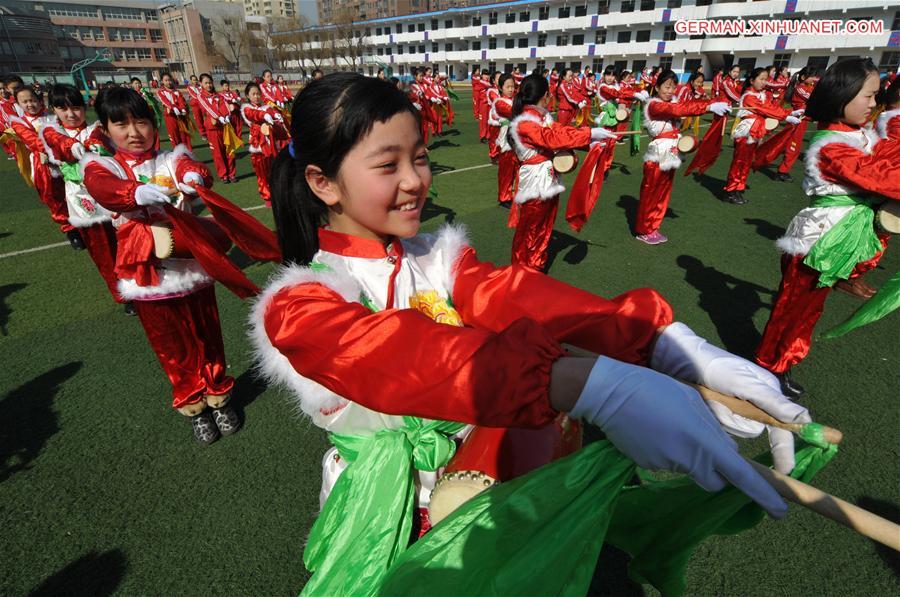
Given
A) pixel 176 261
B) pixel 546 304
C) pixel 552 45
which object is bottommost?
pixel 176 261

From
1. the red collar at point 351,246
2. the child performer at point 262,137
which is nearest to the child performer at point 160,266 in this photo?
the red collar at point 351,246

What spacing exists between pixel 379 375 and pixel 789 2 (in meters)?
48.9

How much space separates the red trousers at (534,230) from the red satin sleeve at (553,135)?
24.8 inches

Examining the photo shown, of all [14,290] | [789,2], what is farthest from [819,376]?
[789,2]

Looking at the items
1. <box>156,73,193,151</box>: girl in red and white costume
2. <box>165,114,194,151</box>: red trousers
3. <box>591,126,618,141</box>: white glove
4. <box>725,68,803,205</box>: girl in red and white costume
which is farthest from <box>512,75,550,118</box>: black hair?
<box>165,114,194,151</box>: red trousers

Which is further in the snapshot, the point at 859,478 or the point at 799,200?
the point at 799,200

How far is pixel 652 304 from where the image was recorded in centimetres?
117

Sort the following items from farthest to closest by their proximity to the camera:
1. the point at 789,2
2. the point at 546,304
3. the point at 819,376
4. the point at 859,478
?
the point at 789,2, the point at 819,376, the point at 859,478, the point at 546,304

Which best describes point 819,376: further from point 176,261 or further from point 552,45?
point 552,45

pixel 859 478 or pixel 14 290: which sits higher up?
pixel 14 290

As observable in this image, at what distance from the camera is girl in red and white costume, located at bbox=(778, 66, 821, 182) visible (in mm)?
9938

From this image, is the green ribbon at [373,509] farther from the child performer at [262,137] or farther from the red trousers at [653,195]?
the child performer at [262,137]

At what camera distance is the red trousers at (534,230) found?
521 centimetres

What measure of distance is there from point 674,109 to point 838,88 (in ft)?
11.4
